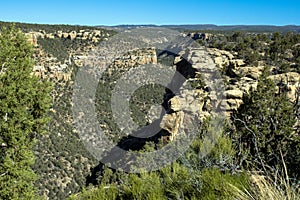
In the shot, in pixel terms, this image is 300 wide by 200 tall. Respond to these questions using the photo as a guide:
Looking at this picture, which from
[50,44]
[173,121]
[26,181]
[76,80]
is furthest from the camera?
[50,44]

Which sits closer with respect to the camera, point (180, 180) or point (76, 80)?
point (180, 180)

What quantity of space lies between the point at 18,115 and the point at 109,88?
Answer: 29.6 m

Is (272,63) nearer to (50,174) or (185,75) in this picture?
(185,75)

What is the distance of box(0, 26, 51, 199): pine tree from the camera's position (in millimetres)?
5762

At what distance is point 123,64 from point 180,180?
111 feet

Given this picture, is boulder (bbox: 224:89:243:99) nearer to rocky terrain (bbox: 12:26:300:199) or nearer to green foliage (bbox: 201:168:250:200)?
rocky terrain (bbox: 12:26:300:199)

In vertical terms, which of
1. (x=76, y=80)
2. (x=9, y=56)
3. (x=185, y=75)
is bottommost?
(x=76, y=80)

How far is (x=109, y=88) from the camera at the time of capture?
116ft

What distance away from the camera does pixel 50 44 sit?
4047 centimetres

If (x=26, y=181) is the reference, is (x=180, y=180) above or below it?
above

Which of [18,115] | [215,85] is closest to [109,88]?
[215,85]

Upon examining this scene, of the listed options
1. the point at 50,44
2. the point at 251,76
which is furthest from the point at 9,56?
the point at 50,44

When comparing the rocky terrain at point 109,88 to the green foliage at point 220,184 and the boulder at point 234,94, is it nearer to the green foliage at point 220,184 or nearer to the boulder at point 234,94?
the boulder at point 234,94

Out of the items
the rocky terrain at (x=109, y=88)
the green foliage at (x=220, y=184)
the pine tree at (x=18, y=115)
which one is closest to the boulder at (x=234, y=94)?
the rocky terrain at (x=109, y=88)
